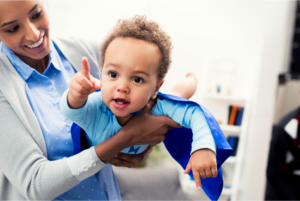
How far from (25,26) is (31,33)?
0.08 ft

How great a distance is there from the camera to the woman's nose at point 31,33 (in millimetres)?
687

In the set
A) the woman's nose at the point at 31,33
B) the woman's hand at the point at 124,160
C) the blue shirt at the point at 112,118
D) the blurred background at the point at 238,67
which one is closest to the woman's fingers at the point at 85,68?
the blue shirt at the point at 112,118

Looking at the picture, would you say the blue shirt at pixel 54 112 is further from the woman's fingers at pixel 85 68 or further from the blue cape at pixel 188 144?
the woman's fingers at pixel 85 68

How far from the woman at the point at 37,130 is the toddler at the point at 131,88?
9cm

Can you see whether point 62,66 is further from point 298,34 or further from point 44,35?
point 298,34

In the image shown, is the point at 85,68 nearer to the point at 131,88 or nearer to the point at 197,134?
the point at 131,88

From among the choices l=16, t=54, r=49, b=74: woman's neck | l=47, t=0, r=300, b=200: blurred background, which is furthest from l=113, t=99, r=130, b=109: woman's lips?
l=47, t=0, r=300, b=200: blurred background

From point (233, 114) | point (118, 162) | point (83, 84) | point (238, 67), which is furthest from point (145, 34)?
point (238, 67)

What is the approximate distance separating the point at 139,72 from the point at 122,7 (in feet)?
2.84

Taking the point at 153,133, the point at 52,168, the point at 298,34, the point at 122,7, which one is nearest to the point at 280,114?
the point at 298,34

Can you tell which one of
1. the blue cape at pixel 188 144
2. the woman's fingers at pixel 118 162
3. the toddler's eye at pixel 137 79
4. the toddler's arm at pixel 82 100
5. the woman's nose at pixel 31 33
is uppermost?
the woman's nose at pixel 31 33

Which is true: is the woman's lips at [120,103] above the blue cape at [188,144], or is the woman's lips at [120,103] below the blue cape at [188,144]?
above

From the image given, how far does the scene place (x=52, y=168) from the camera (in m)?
0.70

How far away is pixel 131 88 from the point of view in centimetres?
67
